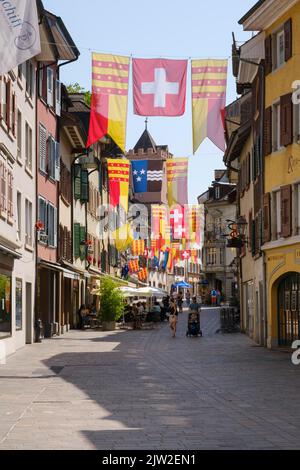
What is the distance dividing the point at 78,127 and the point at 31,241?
33.2 feet

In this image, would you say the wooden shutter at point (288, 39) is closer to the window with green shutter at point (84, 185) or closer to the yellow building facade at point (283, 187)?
the yellow building facade at point (283, 187)

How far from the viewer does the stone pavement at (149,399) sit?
1198 centimetres

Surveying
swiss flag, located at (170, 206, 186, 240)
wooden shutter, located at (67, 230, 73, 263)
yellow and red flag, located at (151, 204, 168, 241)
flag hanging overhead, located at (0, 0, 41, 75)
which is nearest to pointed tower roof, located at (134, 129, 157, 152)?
yellow and red flag, located at (151, 204, 168, 241)

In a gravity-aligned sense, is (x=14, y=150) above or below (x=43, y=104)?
below

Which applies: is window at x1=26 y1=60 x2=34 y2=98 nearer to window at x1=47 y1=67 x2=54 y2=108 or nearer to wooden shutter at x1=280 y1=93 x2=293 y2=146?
window at x1=47 y1=67 x2=54 y2=108

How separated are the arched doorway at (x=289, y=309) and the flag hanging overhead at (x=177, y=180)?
6827 mm

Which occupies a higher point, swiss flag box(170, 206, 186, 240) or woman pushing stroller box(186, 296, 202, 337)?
swiss flag box(170, 206, 186, 240)

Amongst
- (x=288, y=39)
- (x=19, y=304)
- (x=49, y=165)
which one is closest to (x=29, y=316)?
(x=19, y=304)

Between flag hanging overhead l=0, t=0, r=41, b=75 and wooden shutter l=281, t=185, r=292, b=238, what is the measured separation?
13137 mm

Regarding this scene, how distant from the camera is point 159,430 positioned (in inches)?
505

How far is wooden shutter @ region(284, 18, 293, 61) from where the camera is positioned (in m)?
30.4

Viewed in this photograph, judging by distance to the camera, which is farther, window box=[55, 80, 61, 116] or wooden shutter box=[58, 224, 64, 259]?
wooden shutter box=[58, 224, 64, 259]
